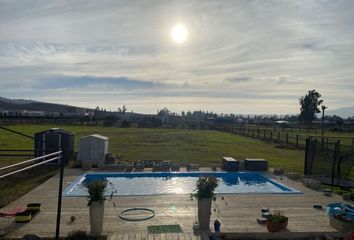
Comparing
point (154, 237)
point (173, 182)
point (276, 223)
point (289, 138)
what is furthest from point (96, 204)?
point (289, 138)

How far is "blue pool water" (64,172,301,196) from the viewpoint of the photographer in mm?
16109

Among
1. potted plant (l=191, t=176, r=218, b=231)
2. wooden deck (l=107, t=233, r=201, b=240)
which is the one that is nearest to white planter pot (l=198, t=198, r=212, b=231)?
potted plant (l=191, t=176, r=218, b=231)

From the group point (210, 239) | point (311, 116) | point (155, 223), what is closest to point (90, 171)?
point (155, 223)

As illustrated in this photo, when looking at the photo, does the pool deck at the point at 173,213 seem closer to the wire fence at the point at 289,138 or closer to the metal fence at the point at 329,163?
Answer: the metal fence at the point at 329,163

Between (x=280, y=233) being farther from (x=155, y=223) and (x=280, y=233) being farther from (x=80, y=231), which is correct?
(x=80, y=231)

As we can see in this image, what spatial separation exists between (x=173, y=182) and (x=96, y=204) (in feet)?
30.6

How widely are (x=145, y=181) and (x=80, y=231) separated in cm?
909

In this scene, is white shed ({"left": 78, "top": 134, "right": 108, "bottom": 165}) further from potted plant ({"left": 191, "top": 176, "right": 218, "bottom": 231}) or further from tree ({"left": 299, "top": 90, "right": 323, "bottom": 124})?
tree ({"left": 299, "top": 90, "right": 323, "bottom": 124})

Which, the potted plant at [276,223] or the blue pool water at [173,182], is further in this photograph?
the blue pool water at [173,182]

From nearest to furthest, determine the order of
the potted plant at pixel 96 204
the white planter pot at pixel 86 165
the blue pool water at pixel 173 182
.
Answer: the potted plant at pixel 96 204 → the blue pool water at pixel 173 182 → the white planter pot at pixel 86 165

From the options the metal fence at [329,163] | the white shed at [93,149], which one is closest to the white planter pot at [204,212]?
the metal fence at [329,163]

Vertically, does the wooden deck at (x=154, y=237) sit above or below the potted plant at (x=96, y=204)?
below

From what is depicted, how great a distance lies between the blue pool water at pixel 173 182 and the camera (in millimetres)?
16109

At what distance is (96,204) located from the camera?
838 centimetres
